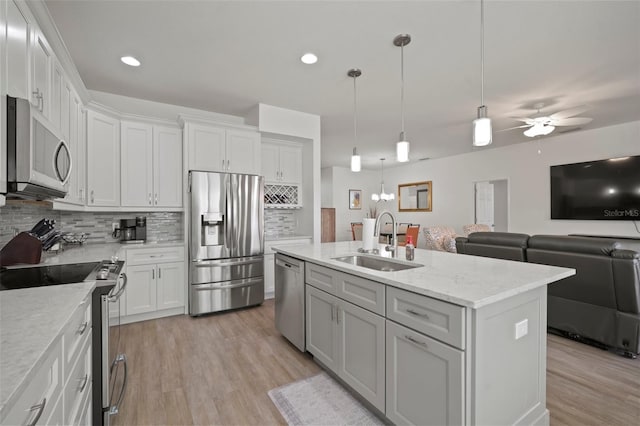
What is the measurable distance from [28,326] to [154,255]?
272 centimetres

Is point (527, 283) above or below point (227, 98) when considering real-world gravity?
below

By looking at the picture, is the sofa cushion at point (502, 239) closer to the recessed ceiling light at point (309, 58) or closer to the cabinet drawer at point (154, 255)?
the recessed ceiling light at point (309, 58)

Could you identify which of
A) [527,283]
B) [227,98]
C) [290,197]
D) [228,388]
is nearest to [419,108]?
[290,197]

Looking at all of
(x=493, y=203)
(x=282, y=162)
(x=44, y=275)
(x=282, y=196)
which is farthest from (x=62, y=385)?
(x=493, y=203)

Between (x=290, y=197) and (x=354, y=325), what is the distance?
319 cm

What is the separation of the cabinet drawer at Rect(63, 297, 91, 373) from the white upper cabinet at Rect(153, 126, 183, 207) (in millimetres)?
2466

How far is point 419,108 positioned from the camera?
4.23 m

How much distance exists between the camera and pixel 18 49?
144 cm

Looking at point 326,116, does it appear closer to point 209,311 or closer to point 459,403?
point 209,311

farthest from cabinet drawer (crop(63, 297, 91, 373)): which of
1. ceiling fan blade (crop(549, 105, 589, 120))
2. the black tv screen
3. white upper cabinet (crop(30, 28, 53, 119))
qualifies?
the black tv screen

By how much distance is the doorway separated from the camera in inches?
259

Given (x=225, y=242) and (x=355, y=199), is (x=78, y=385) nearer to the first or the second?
(x=225, y=242)

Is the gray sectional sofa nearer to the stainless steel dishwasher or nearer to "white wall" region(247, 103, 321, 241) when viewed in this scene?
the stainless steel dishwasher

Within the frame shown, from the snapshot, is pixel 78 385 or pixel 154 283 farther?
pixel 154 283
